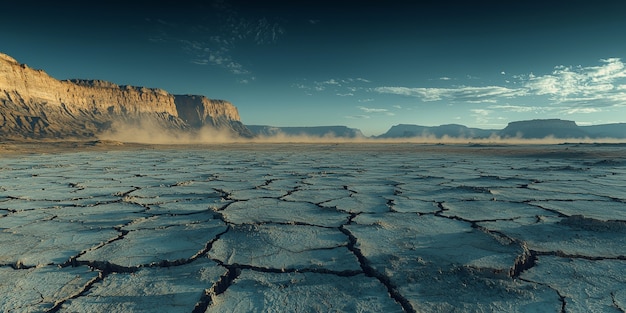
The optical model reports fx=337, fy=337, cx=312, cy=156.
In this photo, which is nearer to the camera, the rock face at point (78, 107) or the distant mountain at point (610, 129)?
the rock face at point (78, 107)

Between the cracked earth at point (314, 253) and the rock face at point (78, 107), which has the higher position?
the rock face at point (78, 107)

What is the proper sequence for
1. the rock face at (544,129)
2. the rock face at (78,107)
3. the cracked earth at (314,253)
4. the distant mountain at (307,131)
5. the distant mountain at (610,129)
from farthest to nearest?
the distant mountain at (307,131)
the distant mountain at (610,129)
the rock face at (544,129)
the rock face at (78,107)
the cracked earth at (314,253)

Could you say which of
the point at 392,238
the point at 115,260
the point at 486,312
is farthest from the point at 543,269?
the point at 115,260

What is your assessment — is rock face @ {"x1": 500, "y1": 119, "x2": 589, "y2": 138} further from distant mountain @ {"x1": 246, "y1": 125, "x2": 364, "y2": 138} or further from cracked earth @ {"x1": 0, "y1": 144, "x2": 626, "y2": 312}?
cracked earth @ {"x1": 0, "y1": 144, "x2": 626, "y2": 312}

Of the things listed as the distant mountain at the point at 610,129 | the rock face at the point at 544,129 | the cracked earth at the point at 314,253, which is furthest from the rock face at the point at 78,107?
the distant mountain at the point at 610,129

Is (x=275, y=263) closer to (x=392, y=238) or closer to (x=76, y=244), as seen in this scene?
(x=392, y=238)

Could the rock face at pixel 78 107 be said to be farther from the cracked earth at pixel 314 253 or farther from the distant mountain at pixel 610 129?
the distant mountain at pixel 610 129

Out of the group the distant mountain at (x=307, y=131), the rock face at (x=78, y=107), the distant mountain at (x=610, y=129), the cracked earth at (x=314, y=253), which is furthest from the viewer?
the distant mountain at (x=307, y=131)
